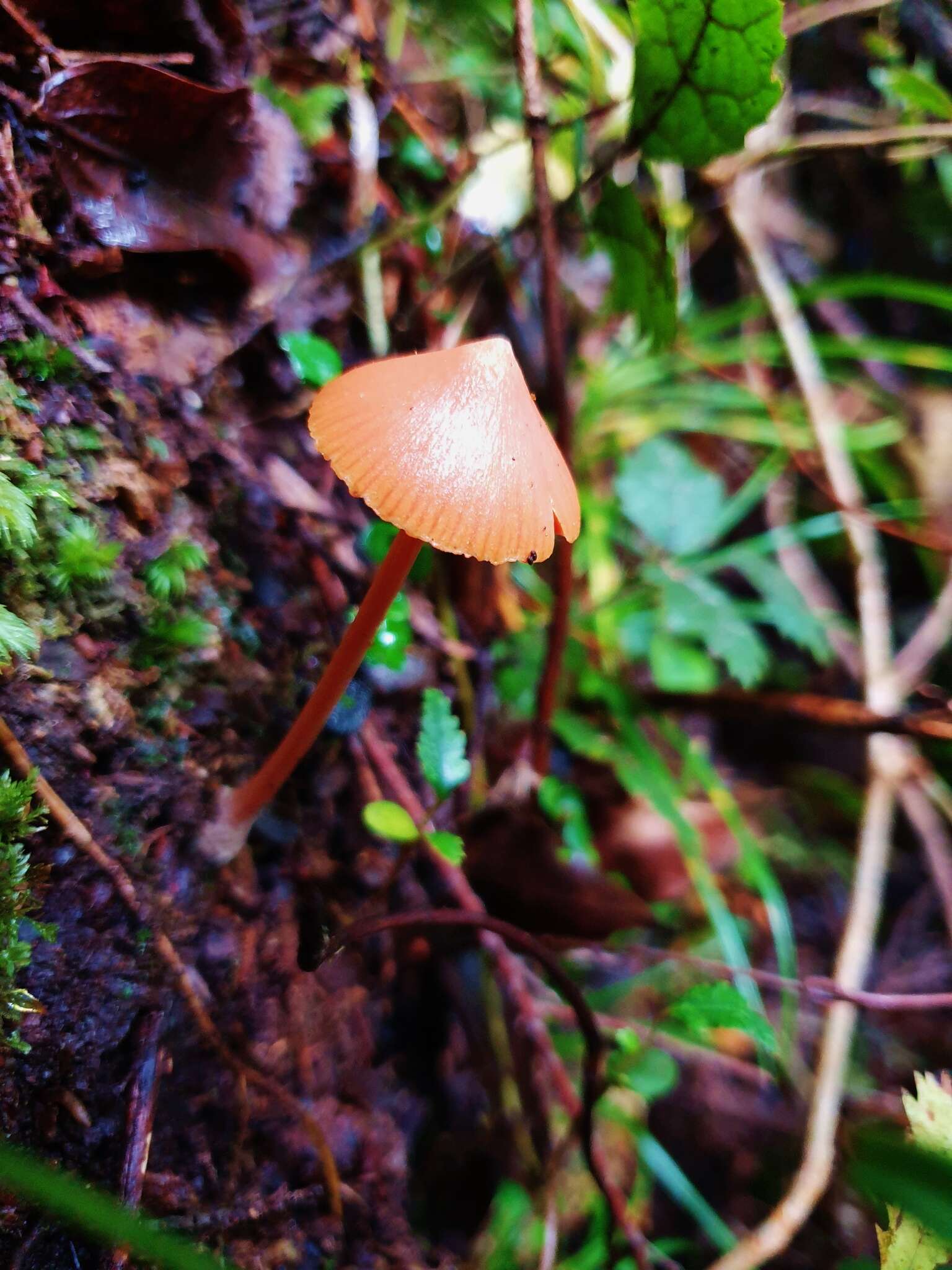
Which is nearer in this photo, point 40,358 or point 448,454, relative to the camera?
point 448,454

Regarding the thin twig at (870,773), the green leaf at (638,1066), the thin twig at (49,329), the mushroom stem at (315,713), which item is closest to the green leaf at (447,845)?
the mushroom stem at (315,713)

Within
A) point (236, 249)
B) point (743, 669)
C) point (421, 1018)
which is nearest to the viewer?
point (236, 249)

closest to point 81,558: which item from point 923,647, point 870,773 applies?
point 870,773

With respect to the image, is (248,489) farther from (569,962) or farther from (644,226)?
(569,962)

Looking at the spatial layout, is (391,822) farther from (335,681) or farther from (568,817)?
(568,817)

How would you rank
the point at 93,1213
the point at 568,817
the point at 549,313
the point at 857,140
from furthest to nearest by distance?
the point at 568,817, the point at 857,140, the point at 549,313, the point at 93,1213

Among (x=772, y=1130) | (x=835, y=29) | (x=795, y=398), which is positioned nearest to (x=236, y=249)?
(x=795, y=398)

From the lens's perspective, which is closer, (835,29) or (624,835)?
(624,835)
